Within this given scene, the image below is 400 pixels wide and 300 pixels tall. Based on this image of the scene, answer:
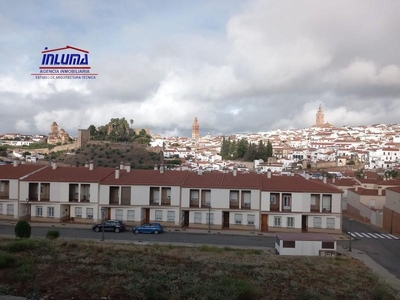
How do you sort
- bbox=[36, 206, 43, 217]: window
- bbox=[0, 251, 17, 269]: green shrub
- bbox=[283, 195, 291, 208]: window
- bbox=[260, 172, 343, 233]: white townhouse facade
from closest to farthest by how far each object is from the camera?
bbox=[0, 251, 17, 269]: green shrub, bbox=[260, 172, 343, 233]: white townhouse facade, bbox=[283, 195, 291, 208]: window, bbox=[36, 206, 43, 217]: window

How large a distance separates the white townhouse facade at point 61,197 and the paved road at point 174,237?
2.74 meters

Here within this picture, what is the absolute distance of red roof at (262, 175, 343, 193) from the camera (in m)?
31.6

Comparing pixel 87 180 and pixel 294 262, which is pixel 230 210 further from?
pixel 294 262

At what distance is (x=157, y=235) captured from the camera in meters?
29.3

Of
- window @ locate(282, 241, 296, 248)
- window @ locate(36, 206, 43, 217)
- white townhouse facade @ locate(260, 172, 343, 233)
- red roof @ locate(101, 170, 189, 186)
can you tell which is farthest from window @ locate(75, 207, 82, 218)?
Answer: window @ locate(282, 241, 296, 248)

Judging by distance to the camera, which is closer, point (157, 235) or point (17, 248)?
point (17, 248)

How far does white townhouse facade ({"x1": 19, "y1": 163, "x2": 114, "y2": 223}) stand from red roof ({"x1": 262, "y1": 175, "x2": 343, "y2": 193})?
14.7 meters

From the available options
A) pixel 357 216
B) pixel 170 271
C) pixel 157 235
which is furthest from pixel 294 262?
pixel 357 216

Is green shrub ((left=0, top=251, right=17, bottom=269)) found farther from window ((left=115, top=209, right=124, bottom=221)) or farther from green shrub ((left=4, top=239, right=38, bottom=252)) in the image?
window ((left=115, top=209, right=124, bottom=221))

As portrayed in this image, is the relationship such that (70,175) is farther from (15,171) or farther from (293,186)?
(293,186)

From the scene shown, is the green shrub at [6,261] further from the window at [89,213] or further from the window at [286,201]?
the window at [286,201]

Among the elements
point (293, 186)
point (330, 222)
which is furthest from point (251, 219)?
point (330, 222)

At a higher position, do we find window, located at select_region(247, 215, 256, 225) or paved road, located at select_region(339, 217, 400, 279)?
window, located at select_region(247, 215, 256, 225)

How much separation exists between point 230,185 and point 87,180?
12338 millimetres
